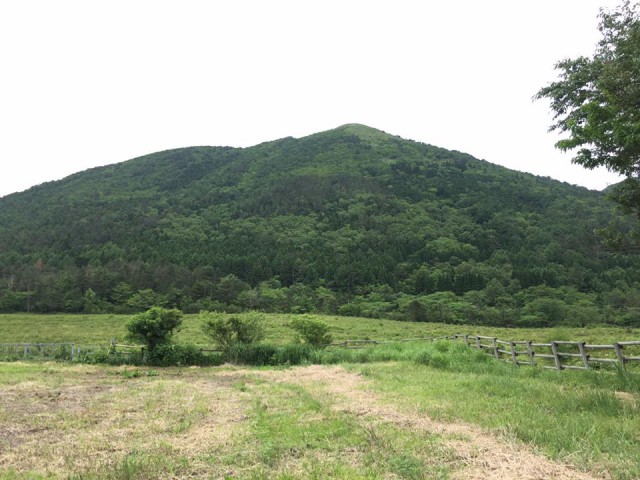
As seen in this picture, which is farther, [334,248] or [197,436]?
[334,248]

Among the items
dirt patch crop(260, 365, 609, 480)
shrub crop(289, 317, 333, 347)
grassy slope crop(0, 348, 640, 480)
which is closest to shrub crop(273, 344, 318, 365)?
shrub crop(289, 317, 333, 347)

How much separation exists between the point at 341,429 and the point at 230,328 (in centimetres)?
2519

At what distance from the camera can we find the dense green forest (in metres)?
93.4

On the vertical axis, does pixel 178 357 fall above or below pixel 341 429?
below

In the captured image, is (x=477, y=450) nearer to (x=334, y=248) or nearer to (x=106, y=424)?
(x=106, y=424)

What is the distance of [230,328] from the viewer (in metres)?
32.4

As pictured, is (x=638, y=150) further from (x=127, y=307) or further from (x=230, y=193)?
A: (x=230, y=193)

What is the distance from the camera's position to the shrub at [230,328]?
3216cm

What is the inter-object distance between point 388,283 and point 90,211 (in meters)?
115

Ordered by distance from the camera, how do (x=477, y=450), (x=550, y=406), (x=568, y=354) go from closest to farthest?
(x=477, y=450)
(x=550, y=406)
(x=568, y=354)

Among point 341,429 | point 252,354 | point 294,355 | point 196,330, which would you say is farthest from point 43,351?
point 341,429

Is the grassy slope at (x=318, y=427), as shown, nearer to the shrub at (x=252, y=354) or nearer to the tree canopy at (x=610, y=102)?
the tree canopy at (x=610, y=102)

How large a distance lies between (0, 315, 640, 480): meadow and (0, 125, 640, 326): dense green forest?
67485 mm

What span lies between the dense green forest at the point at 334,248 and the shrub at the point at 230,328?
50937 millimetres
